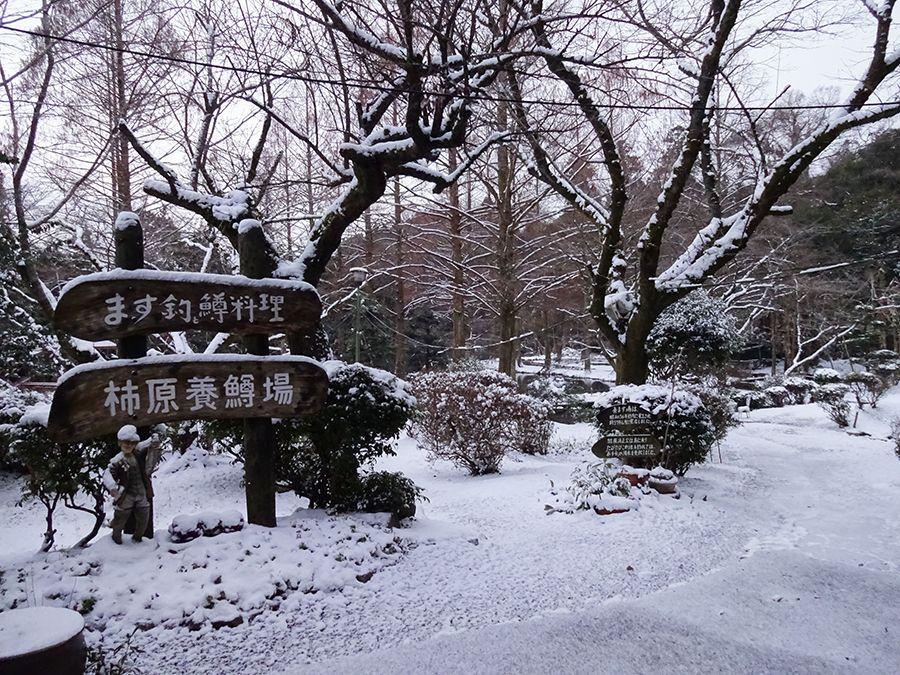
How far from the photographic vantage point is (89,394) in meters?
3.82

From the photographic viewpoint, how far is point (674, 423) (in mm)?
7320

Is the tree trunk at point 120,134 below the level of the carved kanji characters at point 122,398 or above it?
above

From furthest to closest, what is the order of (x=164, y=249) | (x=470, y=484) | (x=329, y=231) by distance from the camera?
(x=164, y=249) < (x=470, y=484) < (x=329, y=231)

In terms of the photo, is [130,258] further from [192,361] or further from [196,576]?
[196,576]

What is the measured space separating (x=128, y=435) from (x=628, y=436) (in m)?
5.78

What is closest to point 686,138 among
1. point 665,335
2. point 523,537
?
point 665,335

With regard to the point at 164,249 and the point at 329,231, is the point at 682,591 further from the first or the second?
the point at 164,249

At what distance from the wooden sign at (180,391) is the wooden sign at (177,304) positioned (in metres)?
0.25

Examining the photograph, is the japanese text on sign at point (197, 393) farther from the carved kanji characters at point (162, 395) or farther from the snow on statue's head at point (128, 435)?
the snow on statue's head at point (128, 435)

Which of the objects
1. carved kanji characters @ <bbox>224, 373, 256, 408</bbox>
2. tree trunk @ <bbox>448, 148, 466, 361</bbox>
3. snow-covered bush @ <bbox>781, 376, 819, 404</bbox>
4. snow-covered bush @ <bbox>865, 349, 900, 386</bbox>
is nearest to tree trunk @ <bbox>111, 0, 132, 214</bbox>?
carved kanji characters @ <bbox>224, 373, 256, 408</bbox>

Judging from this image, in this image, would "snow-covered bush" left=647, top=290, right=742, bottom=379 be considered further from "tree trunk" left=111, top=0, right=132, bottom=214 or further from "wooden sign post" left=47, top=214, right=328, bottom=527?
"tree trunk" left=111, top=0, right=132, bottom=214

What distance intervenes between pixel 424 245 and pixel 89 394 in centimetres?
1307

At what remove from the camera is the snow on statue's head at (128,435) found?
3898 millimetres

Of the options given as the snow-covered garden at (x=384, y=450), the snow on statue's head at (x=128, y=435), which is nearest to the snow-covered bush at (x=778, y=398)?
the snow-covered garden at (x=384, y=450)
